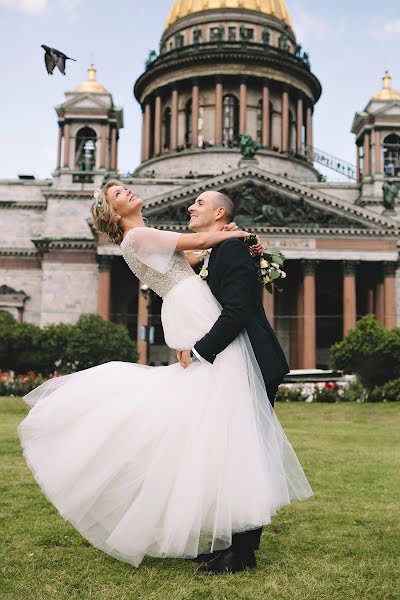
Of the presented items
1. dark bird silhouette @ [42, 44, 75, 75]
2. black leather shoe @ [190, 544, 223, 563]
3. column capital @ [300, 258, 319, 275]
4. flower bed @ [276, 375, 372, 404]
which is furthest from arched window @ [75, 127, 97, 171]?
black leather shoe @ [190, 544, 223, 563]

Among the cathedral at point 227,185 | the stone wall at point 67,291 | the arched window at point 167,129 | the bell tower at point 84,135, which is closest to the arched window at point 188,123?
the cathedral at point 227,185

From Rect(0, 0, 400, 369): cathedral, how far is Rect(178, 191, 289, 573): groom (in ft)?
91.6

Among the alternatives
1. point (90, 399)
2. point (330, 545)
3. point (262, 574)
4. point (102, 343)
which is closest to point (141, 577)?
point (262, 574)

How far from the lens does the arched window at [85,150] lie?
49062 mm

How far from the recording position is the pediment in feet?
140

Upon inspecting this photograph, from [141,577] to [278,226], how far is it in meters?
39.1

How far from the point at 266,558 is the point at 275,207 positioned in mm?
38937

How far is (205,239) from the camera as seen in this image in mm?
5238

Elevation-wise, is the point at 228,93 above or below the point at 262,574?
above

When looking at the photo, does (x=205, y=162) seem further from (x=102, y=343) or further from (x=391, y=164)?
(x=102, y=343)

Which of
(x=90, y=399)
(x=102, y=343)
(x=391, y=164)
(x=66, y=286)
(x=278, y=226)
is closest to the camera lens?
(x=90, y=399)

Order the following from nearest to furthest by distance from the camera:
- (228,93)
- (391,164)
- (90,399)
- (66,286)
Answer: (90,399)
(66,286)
(391,164)
(228,93)

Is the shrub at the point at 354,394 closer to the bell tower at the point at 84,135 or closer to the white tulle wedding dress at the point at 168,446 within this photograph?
the white tulle wedding dress at the point at 168,446

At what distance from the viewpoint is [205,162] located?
172 ft
